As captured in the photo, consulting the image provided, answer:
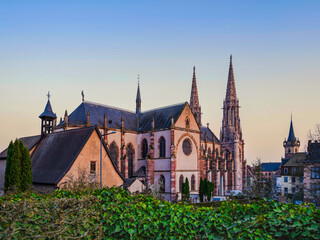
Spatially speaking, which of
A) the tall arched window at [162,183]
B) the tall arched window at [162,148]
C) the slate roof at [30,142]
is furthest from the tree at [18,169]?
the tall arched window at [162,148]

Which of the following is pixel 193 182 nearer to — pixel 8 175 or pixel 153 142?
pixel 153 142

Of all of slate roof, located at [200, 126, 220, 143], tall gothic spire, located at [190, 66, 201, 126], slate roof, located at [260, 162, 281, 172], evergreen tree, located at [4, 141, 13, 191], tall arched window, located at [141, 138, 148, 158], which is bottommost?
slate roof, located at [260, 162, 281, 172]

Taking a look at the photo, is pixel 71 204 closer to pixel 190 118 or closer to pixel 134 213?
pixel 134 213

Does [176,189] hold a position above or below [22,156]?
below

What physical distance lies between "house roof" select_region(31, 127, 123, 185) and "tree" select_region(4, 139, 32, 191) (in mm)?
1115

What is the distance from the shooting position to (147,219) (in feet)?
27.4

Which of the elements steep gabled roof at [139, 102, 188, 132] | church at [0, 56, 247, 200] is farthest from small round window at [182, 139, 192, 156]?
→ steep gabled roof at [139, 102, 188, 132]

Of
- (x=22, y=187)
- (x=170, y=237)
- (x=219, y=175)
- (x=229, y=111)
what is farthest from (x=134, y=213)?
(x=229, y=111)

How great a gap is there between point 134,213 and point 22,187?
1803 cm

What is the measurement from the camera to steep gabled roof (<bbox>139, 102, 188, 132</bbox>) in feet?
141

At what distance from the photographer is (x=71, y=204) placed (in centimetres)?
774

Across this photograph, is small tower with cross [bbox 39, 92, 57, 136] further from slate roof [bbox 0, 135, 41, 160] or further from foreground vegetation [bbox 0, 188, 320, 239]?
foreground vegetation [bbox 0, 188, 320, 239]

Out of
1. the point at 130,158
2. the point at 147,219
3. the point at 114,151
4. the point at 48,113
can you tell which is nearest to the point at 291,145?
the point at 130,158

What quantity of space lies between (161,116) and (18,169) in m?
25.2
